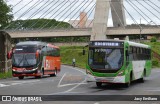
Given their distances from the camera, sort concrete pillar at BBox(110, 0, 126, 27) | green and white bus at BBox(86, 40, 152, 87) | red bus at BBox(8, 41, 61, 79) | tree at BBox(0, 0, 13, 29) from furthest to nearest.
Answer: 1. concrete pillar at BBox(110, 0, 126, 27)
2. tree at BBox(0, 0, 13, 29)
3. red bus at BBox(8, 41, 61, 79)
4. green and white bus at BBox(86, 40, 152, 87)

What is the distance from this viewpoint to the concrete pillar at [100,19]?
239 ft

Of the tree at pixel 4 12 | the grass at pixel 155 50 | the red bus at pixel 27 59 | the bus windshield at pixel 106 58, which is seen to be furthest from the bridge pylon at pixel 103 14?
the bus windshield at pixel 106 58

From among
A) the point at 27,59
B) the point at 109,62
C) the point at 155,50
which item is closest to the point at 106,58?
the point at 109,62

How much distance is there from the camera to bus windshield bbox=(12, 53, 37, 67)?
36.5 metres

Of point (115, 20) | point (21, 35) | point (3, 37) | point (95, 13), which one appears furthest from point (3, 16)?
point (21, 35)

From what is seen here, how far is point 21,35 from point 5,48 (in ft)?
163

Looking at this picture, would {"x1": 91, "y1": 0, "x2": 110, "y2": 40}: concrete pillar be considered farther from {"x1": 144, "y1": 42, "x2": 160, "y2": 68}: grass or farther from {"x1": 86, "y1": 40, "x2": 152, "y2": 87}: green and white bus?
{"x1": 86, "y1": 40, "x2": 152, "y2": 87}: green and white bus

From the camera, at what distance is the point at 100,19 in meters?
74.8

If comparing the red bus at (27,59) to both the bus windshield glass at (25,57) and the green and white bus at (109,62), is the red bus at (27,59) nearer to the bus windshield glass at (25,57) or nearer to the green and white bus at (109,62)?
the bus windshield glass at (25,57)

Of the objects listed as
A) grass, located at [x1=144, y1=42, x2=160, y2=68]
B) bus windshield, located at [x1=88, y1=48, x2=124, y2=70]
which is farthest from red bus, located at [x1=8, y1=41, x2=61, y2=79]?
grass, located at [x1=144, y1=42, x2=160, y2=68]

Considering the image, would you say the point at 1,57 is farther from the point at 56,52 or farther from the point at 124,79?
the point at 124,79

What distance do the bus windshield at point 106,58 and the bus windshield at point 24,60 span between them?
12.4m

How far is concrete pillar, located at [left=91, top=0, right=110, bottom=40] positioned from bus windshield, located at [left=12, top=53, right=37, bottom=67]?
37008mm

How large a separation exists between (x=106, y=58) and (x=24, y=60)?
13.3 meters
